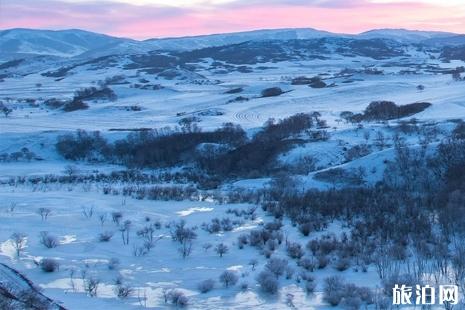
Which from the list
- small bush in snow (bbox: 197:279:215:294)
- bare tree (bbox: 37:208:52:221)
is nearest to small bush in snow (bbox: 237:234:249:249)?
small bush in snow (bbox: 197:279:215:294)

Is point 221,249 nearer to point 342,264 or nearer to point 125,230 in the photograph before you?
point 342,264

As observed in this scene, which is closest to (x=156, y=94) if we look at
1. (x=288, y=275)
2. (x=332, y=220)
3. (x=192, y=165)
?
(x=192, y=165)

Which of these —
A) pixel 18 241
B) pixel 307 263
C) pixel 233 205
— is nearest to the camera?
pixel 307 263

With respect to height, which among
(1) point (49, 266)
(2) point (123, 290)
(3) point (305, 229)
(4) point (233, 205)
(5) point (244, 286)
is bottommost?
(4) point (233, 205)

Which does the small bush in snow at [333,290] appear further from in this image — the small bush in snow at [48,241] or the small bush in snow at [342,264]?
the small bush in snow at [48,241]

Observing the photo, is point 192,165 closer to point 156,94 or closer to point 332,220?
point 332,220

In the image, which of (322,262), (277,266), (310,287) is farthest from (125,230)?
(310,287)

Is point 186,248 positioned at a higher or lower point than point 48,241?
lower
